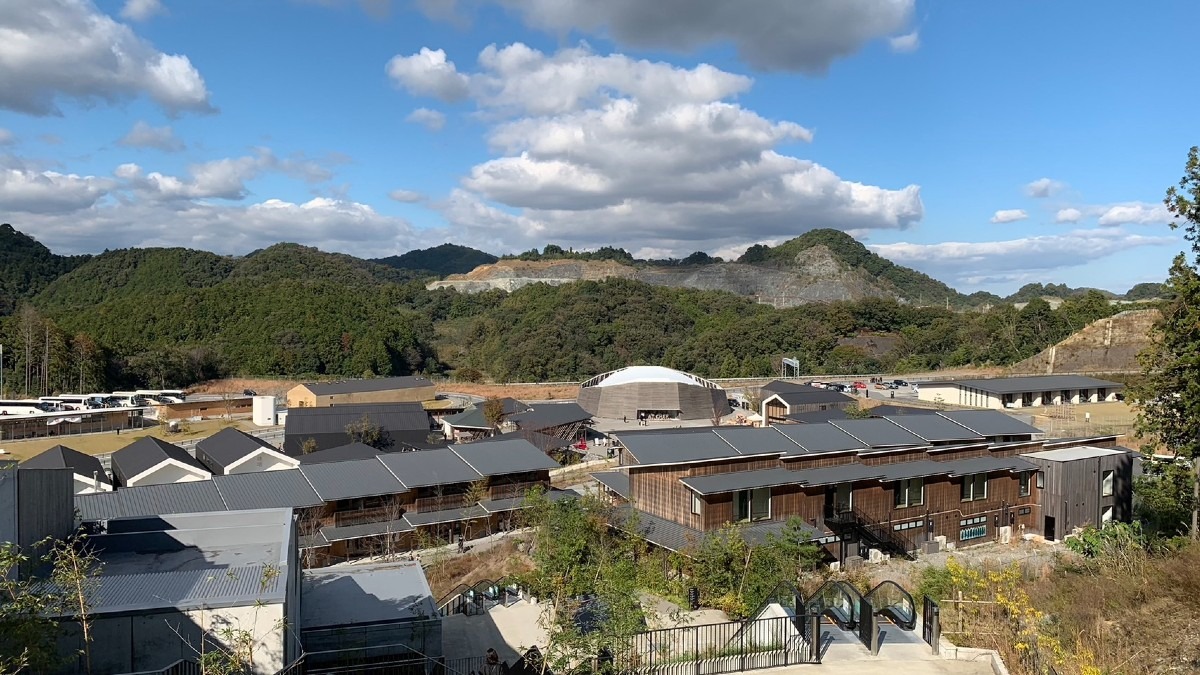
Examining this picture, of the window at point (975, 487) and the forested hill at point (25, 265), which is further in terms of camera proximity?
the forested hill at point (25, 265)

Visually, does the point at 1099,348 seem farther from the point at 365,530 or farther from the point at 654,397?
the point at 365,530

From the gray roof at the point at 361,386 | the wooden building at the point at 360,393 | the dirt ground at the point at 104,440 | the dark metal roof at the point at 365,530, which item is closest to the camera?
the dark metal roof at the point at 365,530

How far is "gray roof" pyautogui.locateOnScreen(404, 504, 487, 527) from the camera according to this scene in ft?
57.8

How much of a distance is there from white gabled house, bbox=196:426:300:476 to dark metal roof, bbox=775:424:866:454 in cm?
1460

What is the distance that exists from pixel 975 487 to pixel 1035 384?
23.2 m

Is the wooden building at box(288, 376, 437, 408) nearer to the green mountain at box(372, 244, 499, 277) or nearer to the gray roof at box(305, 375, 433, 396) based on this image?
the gray roof at box(305, 375, 433, 396)

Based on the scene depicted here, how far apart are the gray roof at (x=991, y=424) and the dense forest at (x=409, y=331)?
3934 cm

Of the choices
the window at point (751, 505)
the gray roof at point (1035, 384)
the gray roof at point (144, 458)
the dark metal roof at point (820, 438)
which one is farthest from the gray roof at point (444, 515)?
the gray roof at point (1035, 384)

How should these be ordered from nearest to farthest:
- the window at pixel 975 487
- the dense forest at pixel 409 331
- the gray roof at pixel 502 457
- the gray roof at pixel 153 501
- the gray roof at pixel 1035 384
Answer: the gray roof at pixel 153 501 → the window at pixel 975 487 → the gray roof at pixel 502 457 → the gray roof at pixel 1035 384 → the dense forest at pixel 409 331

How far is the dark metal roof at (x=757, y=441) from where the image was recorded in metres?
15.6

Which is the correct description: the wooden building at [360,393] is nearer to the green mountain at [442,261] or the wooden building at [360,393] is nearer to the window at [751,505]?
the window at [751,505]

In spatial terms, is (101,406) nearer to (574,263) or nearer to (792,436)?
(792,436)

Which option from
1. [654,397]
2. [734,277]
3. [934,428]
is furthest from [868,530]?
[734,277]

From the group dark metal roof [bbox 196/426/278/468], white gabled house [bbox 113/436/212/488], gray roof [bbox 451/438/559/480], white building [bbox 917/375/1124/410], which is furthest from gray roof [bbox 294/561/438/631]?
white building [bbox 917/375/1124/410]
